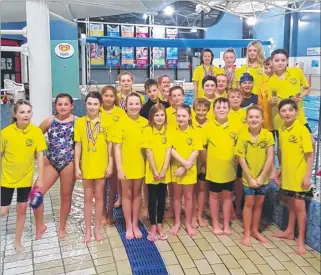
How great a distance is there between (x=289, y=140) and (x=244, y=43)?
9541mm

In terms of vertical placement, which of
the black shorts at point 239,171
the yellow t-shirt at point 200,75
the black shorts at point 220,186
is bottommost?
the black shorts at point 220,186

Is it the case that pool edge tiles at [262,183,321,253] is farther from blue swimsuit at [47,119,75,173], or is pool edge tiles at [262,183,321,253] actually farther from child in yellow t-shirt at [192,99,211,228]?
blue swimsuit at [47,119,75,173]

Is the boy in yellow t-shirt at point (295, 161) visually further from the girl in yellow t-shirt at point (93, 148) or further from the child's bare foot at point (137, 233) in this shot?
the girl in yellow t-shirt at point (93, 148)

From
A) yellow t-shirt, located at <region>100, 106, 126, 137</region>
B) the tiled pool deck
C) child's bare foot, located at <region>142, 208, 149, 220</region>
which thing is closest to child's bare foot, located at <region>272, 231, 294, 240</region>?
the tiled pool deck

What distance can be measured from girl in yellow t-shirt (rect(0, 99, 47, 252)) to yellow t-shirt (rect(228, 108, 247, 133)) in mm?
1626

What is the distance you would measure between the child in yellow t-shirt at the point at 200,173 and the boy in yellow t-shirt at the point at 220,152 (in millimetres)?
128

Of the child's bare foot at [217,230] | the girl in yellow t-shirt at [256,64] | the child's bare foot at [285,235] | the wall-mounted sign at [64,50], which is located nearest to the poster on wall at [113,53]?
the wall-mounted sign at [64,50]

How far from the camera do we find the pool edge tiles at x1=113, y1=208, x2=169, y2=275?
2805 mm

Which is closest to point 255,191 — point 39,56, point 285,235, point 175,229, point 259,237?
point 259,237

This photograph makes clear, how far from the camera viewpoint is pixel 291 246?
10.5 feet

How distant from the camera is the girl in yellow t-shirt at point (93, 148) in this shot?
10.3ft

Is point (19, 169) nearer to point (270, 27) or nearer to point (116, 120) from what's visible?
point (116, 120)

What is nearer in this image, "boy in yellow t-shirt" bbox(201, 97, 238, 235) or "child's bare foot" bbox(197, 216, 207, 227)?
"boy in yellow t-shirt" bbox(201, 97, 238, 235)

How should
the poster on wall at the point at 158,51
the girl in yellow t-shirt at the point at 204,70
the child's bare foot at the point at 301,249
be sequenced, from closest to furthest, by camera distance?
the child's bare foot at the point at 301,249, the girl in yellow t-shirt at the point at 204,70, the poster on wall at the point at 158,51
